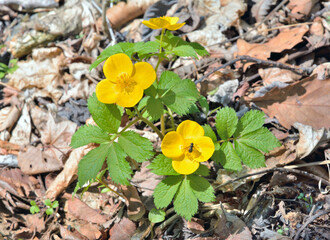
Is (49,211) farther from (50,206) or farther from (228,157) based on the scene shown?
(228,157)

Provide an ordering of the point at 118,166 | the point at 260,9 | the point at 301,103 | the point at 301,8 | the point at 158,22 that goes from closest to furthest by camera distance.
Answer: the point at 118,166
the point at 158,22
the point at 301,103
the point at 301,8
the point at 260,9

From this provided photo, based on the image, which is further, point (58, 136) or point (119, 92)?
point (58, 136)

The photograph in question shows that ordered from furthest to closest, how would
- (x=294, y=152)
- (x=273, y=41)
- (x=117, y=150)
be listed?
(x=273, y=41), (x=294, y=152), (x=117, y=150)

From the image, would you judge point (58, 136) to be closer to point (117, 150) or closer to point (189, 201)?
point (117, 150)

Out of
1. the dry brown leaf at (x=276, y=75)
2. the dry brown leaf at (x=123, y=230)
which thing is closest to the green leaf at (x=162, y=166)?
the dry brown leaf at (x=123, y=230)

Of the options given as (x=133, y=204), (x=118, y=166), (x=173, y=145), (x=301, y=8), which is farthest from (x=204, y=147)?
(x=301, y=8)

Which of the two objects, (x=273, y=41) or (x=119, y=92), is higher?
(x=119, y=92)

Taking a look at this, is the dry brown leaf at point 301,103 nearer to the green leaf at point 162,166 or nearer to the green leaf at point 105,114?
the green leaf at point 162,166

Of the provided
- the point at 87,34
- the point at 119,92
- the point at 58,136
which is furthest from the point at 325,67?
the point at 87,34
